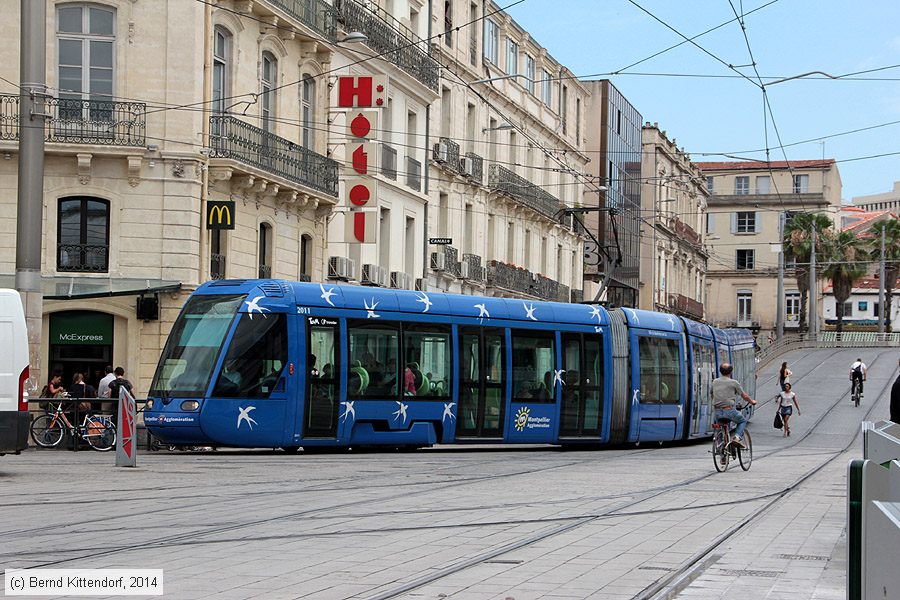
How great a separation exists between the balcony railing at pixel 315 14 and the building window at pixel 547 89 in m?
22.2

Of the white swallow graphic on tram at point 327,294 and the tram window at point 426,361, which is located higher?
the white swallow graphic on tram at point 327,294

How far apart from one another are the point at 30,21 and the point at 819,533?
15.5 meters

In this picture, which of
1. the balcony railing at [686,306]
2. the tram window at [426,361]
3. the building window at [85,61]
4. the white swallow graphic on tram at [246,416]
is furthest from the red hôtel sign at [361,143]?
the balcony railing at [686,306]

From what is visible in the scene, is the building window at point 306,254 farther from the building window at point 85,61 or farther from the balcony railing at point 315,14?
the building window at point 85,61

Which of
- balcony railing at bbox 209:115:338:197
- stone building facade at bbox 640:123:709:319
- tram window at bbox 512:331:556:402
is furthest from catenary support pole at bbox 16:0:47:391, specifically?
stone building facade at bbox 640:123:709:319

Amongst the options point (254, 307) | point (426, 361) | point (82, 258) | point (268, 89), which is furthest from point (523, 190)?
point (254, 307)

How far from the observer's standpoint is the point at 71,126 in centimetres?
2803

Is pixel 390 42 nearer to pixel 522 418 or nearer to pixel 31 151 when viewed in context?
pixel 522 418

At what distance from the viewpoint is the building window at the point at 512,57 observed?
171ft

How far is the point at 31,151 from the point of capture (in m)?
22.8

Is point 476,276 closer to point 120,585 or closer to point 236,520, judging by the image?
point 236,520

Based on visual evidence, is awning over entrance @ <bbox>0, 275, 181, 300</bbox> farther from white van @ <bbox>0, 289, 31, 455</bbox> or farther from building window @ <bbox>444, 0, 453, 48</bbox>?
building window @ <bbox>444, 0, 453, 48</bbox>

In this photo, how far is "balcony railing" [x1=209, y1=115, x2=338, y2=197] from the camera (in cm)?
2962

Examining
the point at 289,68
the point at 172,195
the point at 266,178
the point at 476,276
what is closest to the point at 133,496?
the point at 172,195
